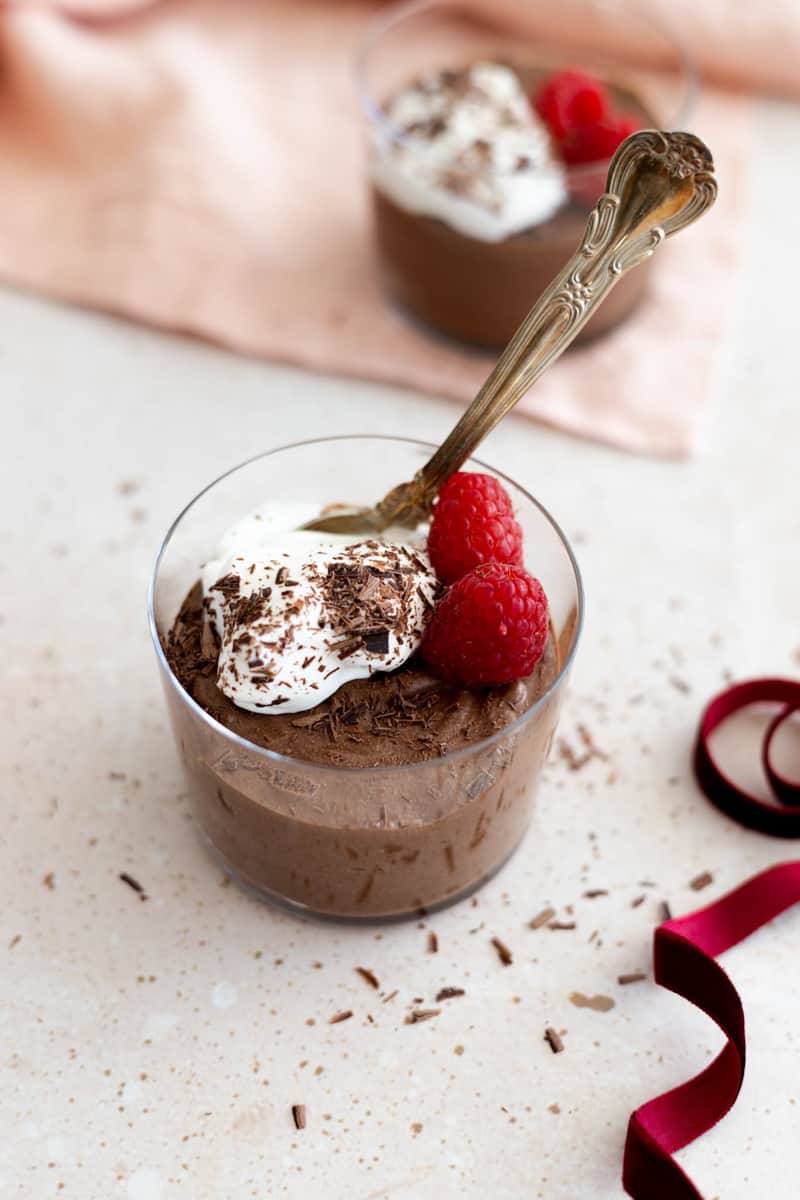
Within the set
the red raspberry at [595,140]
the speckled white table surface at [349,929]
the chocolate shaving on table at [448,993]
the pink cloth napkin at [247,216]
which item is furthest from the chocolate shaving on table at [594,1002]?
the red raspberry at [595,140]

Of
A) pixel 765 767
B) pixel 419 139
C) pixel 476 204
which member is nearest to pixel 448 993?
pixel 765 767

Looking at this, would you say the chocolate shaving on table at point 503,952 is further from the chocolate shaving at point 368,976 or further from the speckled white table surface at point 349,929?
the chocolate shaving at point 368,976

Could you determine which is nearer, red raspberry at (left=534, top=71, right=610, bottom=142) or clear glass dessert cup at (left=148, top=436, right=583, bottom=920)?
clear glass dessert cup at (left=148, top=436, right=583, bottom=920)

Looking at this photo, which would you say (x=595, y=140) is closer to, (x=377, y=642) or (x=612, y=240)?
(x=612, y=240)

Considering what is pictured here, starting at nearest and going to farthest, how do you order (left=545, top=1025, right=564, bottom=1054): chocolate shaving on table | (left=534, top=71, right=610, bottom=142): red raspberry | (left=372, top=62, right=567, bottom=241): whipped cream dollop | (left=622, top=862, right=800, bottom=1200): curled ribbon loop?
(left=622, top=862, right=800, bottom=1200): curled ribbon loop < (left=545, top=1025, right=564, bottom=1054): chocolate shaving on table < (left=372, top=62, right=567, bottom=241): whipped cream dollop < (left=534, top=71, right=610, bottom=142): red raspberry

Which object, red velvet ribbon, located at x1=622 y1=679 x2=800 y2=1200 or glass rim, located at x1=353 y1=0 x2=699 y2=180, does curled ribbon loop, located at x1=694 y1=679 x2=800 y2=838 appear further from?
glass rim, located at x1=353 y1=0 x2=699 y2=180

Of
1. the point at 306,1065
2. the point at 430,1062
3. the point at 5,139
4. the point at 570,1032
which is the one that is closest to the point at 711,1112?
the point at 570,1032

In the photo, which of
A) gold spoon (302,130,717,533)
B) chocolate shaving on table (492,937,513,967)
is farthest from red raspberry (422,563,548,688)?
chocolate shaving on table (492,937,513,967)
